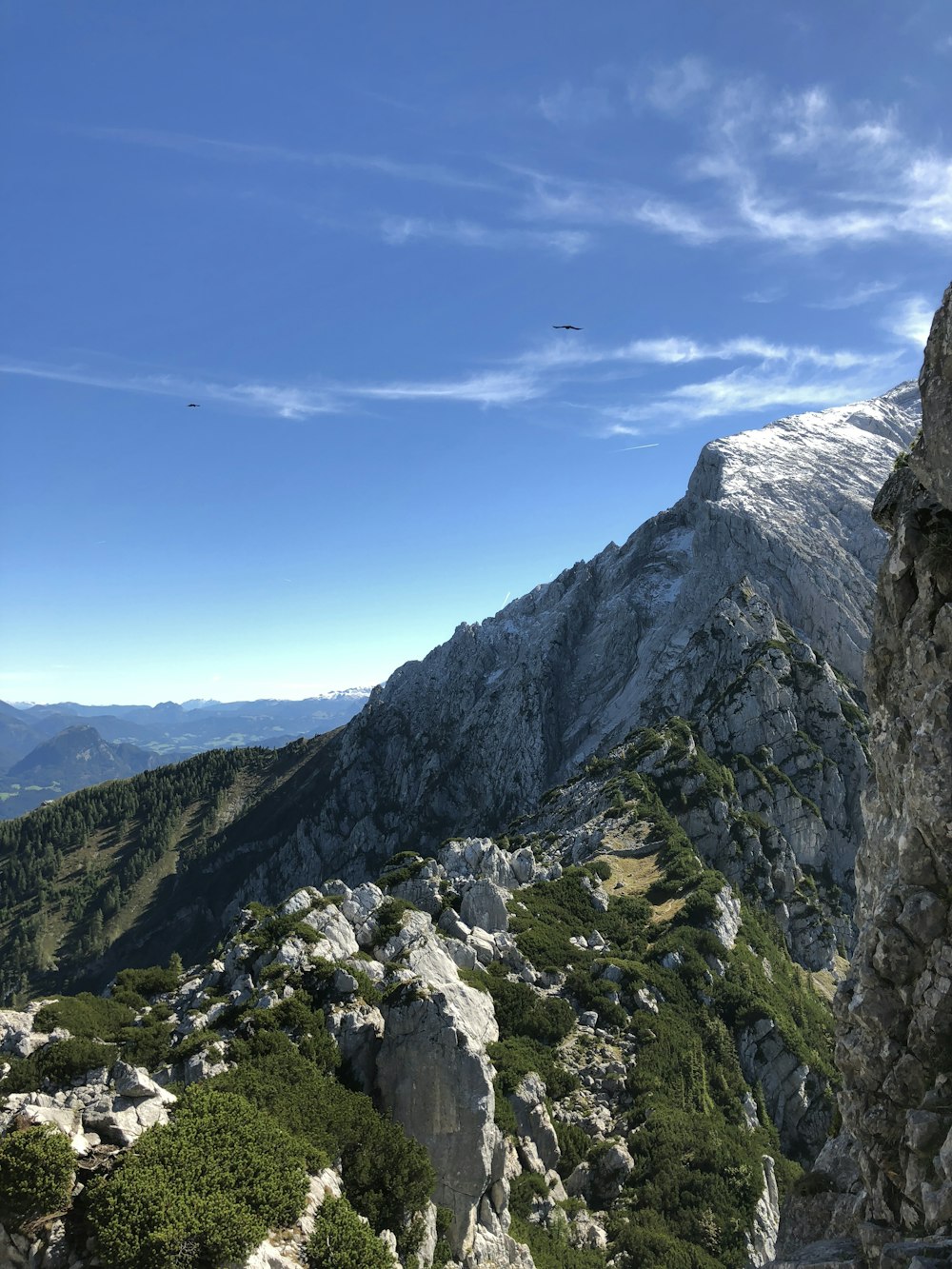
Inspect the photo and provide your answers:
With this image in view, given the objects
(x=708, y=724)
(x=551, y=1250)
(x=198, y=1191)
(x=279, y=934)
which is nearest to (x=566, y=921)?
(x=279, y=934)

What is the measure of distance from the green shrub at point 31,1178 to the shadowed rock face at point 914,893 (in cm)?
1965

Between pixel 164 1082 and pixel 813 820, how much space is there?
97.7 m

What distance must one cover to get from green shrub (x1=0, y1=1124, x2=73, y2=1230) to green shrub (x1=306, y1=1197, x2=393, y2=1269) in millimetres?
6597

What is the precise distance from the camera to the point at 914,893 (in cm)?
1859

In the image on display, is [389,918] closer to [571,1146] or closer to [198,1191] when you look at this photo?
[571,1146]

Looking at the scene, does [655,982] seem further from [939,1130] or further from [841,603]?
[841,603]

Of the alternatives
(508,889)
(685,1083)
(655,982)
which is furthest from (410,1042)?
(508,889)

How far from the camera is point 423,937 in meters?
42.6

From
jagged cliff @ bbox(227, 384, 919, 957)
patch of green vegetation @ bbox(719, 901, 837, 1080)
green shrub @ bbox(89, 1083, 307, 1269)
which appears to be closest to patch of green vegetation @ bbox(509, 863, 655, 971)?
patch of green vegetation @ bbox(719, 901, 837, 1080)

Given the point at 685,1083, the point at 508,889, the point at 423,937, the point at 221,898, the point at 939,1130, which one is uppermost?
the point at 939,1130

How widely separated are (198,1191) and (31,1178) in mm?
3883

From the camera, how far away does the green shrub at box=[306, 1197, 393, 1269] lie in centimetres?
1800

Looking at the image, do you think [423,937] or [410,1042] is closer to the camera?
[410,1042]

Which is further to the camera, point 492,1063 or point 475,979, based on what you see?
point 475,979
